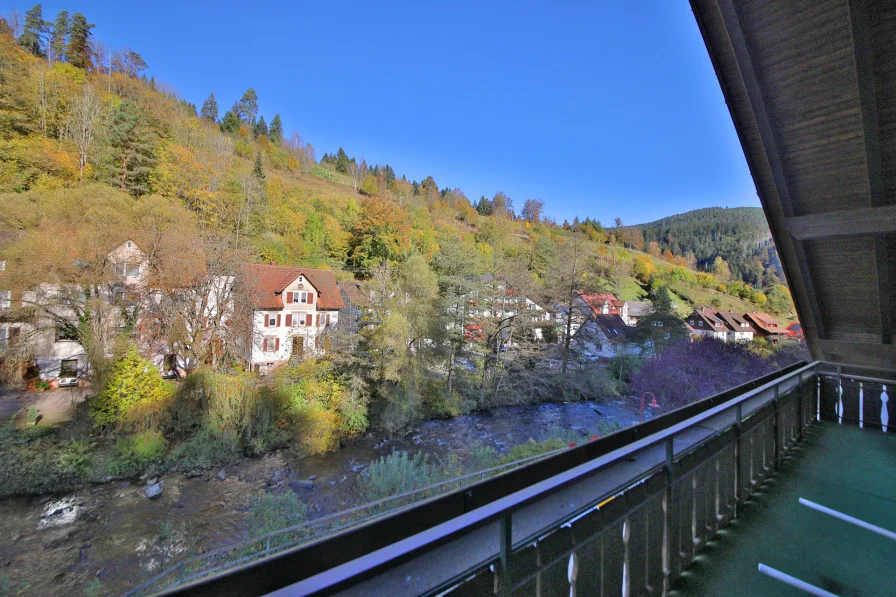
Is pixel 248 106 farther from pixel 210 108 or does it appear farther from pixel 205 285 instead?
pixel 205 285

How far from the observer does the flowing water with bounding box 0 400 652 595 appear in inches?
206

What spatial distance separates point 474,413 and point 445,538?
38.0 feet

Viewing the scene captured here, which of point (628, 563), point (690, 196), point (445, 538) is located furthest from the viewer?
point (690, 196)

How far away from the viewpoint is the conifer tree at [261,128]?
99.3 ft

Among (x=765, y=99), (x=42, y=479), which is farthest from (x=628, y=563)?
(x=42, y=479)

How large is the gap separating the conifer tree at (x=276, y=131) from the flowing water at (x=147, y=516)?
30791mm

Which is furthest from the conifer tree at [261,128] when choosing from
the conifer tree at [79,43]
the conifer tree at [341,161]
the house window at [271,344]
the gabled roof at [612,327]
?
the gabled roof at [612,327]

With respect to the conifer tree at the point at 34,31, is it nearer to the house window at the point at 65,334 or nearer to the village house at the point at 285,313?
the village house at the point at 285,313

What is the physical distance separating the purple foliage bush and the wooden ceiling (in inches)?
190

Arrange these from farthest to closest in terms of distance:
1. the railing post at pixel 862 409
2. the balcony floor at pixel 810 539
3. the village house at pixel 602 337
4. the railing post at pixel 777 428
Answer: the village house at pixel 602 337
the railing post at pixel 862 409
the railing post at pixel 777 428
the balcony floor at pixel 810 539

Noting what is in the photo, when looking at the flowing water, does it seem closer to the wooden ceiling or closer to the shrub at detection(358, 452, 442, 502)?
the shrub at detection(358, 452, 442, 502)

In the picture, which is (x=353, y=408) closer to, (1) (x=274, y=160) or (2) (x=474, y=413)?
(2) (x=474, y=413)

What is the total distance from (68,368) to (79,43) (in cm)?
1851

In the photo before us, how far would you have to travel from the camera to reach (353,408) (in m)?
9.47
